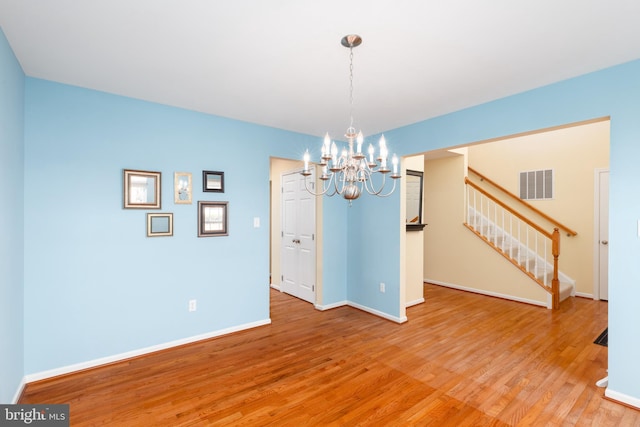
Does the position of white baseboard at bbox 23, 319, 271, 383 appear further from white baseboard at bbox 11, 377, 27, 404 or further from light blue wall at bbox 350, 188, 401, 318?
light blue wall at bbox 350, 188, 401, 318

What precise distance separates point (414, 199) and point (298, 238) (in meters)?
1.89

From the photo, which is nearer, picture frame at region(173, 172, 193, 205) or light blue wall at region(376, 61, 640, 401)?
light blue wall at region(376, 61, 640, 401)

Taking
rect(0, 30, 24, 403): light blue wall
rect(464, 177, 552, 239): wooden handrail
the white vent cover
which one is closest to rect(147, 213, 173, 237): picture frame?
rect(0, 30, 24, 403): light blue wall

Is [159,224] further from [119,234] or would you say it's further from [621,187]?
[621,187]

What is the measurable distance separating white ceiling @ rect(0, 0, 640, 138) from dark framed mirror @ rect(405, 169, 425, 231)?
73.3 inches

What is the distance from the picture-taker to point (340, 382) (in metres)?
2.47

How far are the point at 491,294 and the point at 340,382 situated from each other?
3712 mm

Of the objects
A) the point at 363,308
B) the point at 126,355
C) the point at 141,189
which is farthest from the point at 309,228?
the point at 126,355

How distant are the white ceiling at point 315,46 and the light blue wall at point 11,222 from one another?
25 centimetres

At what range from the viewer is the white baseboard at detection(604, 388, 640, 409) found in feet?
→ 7.03

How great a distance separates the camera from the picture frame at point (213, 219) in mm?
3256

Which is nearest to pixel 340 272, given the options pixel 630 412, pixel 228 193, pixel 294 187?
pixel 294 187

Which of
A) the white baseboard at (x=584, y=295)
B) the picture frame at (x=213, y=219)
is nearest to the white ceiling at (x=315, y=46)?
the picture frame at (x=213, y=219)

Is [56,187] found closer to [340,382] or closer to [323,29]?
[323,29]
